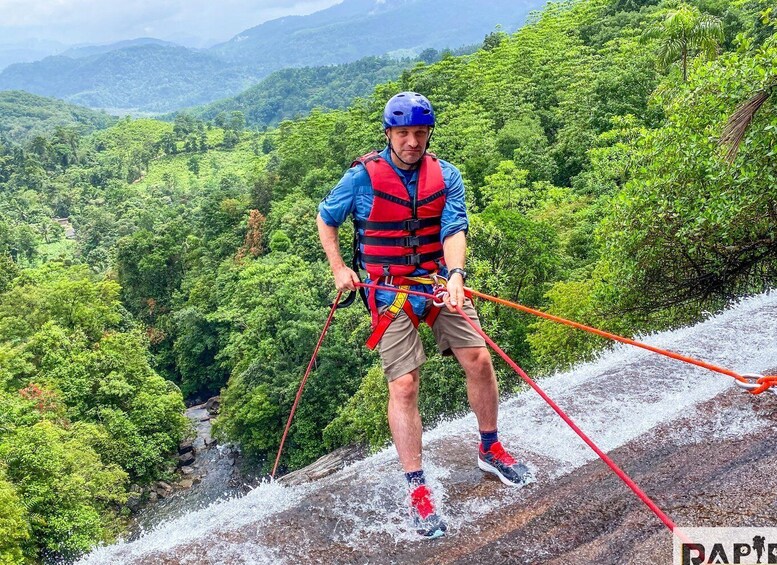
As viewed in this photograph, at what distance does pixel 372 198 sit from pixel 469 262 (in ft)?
43.1

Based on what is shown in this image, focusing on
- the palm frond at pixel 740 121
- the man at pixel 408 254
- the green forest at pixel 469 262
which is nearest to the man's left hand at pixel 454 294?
the man at pixel 408 254

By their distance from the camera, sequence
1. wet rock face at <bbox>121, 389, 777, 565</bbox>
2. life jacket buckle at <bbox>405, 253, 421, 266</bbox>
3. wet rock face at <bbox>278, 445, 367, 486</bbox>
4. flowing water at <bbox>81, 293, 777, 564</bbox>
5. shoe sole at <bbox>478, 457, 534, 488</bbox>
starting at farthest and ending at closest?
wet rock face at <bbox>278, 445, 367, 486</bbox> < shoe sole at <bbox>478, 457, 534, 488</bbox> < life jacket buckle at <bbox>405, 253, 421, 266</bbox> < flowing water at <bbox>81, 293, 777, 564</bbox> < wet rock face at <bbox>121, 389, 777, 565</bbox>

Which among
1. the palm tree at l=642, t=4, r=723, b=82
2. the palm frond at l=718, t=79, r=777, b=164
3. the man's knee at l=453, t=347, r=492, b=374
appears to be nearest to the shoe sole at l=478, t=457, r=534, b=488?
the man's knee at l=453, t=347, r=492, b=374

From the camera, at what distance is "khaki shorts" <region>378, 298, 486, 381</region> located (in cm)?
402

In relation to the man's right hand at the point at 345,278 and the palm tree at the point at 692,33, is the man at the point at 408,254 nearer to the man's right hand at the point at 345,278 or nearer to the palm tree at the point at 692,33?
the man's right hand at the point at 345,278

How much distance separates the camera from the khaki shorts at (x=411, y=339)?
402 centimetres

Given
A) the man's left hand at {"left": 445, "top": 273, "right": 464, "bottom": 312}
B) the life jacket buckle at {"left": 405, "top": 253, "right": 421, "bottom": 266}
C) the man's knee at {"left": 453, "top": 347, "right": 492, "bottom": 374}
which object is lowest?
the man's knee at {"left": 453, "top": 347, "right": 492, "bottom": 374}

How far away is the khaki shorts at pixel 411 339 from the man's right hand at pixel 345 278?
37 cm

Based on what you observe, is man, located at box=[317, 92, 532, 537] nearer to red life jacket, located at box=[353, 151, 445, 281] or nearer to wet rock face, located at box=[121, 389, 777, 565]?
red life jacket, located at box=[353, 151, 445, 281]

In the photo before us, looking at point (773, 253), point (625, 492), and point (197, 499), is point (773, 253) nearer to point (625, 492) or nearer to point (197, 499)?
point (625, 492)

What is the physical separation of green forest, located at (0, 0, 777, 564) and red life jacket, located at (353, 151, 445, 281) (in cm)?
445

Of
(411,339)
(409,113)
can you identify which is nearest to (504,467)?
(411,339)

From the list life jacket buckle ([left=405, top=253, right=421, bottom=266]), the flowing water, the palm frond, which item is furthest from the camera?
the palm frond

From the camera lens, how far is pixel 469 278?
16703mm
